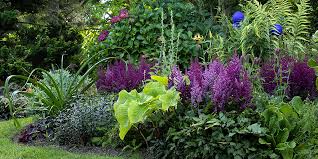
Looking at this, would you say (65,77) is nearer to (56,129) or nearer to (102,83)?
(102,83)

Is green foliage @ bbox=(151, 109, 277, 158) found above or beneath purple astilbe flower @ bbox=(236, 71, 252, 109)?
beneath

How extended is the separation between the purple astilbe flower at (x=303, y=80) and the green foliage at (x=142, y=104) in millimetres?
1222

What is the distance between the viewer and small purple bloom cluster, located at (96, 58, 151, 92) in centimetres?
505

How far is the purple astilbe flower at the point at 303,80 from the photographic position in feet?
14.4

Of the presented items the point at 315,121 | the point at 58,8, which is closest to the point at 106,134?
the point at 315,121

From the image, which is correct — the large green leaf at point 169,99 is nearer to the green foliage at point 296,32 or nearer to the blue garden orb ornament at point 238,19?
the green foliage at point 296,32

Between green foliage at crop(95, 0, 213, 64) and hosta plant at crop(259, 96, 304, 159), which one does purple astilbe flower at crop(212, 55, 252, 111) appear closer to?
hosta plant at crop(259, 96, 304, 159)

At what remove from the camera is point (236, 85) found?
3.80 m

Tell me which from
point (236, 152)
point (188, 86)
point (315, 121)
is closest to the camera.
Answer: point (236, 152)

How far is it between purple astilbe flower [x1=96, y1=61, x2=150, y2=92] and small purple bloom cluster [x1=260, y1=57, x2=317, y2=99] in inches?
50.8

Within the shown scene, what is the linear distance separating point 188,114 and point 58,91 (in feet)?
5.90

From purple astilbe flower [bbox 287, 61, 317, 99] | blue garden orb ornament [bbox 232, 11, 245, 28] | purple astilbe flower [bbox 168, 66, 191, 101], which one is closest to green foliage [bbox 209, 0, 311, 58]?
blue garden orb ornament [bbox 232, 11, 245, 28]

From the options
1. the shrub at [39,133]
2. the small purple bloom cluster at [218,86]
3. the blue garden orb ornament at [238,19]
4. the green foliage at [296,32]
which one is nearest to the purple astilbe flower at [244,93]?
the small purple bloom cluster at [218,86]

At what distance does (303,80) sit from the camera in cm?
441
